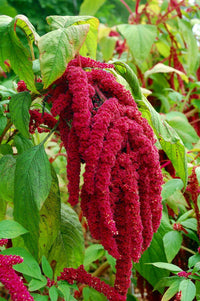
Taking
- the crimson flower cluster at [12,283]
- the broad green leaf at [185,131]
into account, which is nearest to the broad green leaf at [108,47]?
the broad green leaf at [185,131]

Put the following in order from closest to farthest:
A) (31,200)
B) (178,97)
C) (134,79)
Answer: (31,200) → (134,79) → (178,97)

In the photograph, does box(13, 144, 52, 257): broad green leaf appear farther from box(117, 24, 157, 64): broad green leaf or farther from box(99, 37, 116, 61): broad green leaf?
box(99, 37, 116, 61): broad green leaf

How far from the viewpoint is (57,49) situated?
567 mm

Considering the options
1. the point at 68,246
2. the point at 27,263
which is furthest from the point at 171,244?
the point at 27,263

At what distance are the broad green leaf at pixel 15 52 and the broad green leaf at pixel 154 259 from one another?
467 mm

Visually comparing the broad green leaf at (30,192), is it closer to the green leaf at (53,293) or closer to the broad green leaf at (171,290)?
the green leaf at (53,293)

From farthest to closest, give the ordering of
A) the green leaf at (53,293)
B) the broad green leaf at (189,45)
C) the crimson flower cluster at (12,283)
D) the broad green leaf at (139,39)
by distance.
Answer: the broad green leaf at (189,45) < the broad green leaf at (139,39) < the green leaf at (53,293) < the crimson flower cluster at (12,283)

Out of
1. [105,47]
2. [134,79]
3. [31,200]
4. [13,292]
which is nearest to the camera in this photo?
[13,292]

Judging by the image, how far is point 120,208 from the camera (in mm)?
547

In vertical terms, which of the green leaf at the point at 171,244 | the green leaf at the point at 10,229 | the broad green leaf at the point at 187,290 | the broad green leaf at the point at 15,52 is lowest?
the green leaf at the point at 171,244

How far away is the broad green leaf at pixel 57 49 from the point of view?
0.56 metres

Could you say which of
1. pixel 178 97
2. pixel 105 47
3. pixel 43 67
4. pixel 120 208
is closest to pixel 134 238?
pixel 120 208

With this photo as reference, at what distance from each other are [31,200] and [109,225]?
Answer: 0.16 metres

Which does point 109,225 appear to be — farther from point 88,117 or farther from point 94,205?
point 88,117
